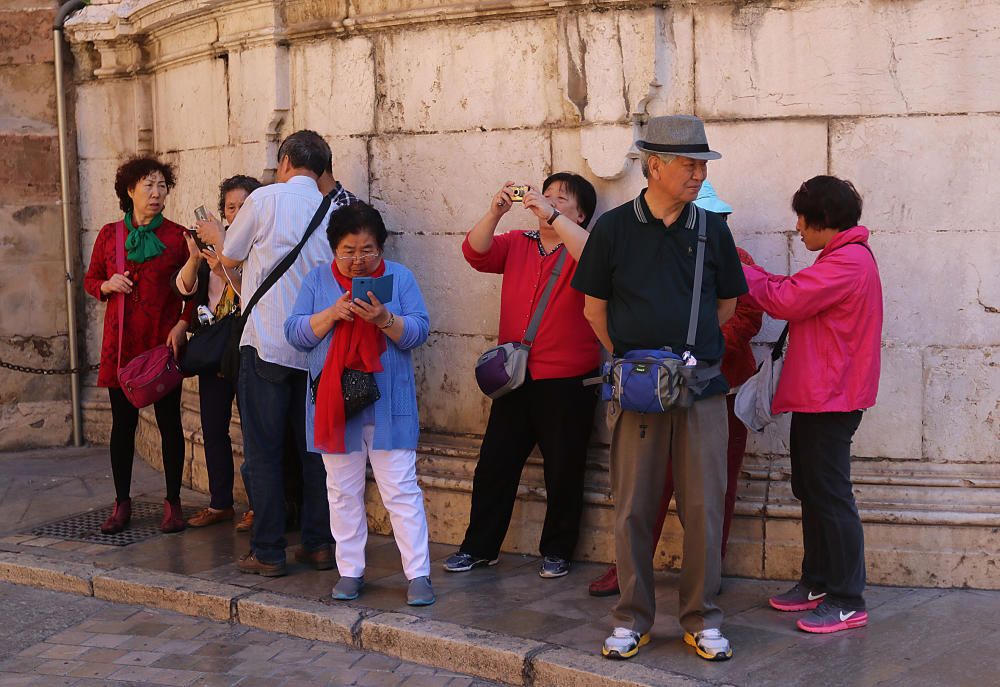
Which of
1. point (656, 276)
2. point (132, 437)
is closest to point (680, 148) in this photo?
point (656, 276)

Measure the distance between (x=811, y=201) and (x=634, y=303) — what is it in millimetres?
879

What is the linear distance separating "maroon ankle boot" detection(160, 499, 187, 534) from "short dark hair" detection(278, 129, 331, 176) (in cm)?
203

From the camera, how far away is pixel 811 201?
5031 mm

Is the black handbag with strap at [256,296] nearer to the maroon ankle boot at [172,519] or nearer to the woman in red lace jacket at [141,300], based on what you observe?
the woman in red lace jacket at [141,300]

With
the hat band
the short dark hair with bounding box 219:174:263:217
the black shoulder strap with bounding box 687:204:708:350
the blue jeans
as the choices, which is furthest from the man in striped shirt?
the black shoulder strap with bounding box 687:204:708:350

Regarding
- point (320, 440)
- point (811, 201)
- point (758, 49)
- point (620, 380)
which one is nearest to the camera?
point (620, 380)

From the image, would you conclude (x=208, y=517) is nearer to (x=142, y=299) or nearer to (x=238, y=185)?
(x=142, y=299)

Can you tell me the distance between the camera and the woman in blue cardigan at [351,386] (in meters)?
5.35

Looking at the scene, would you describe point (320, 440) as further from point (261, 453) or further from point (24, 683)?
point (24, 683)

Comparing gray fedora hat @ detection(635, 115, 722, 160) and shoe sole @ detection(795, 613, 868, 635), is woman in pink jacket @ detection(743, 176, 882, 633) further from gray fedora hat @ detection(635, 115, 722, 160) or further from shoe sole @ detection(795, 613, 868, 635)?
gray fedora hat @ detection(635, 115, 722, 160)

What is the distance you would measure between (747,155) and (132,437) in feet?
11.7

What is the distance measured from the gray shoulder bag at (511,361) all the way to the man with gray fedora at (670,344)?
96cm

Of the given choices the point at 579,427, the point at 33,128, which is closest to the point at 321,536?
the point at 579,427

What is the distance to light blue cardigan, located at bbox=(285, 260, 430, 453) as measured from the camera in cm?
541
